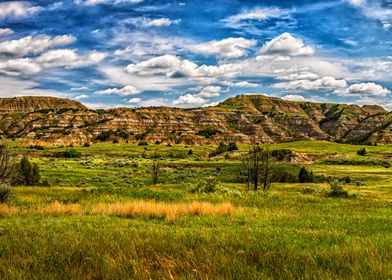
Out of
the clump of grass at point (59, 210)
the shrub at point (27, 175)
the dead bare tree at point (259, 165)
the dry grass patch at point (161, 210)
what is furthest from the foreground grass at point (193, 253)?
the shrub at point (27, 175)

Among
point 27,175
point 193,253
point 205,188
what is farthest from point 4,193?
point 27,175

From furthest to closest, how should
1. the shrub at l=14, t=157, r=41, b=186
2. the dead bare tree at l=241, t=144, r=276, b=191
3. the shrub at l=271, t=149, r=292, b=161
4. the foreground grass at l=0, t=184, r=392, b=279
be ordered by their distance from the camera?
the shrub at l=271, t=149, r=292, b=161 < the shrub at l=14, t=157, r=41, b=186 < the dead bare tree at l=241, t=144, r=276, b=191 < the foreground grass at l=0, t=184, r=392, b=279

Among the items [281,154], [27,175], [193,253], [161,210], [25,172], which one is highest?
[193,253]

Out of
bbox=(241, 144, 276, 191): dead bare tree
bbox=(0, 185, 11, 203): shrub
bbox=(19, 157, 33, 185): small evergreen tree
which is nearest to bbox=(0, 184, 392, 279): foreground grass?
bbox=(0, 185, 11, 203): shrub

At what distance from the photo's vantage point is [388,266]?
19.8 ft

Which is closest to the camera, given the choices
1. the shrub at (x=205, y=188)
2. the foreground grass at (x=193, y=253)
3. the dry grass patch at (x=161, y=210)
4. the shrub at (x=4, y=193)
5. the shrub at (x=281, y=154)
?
the foreground grass at (x=193, y=253)

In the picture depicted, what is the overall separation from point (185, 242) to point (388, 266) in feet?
13.4

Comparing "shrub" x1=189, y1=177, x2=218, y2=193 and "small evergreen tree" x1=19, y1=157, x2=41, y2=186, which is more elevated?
"shrub" x1=189, y1=177, x2=218, y2=193

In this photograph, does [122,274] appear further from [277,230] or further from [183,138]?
[183,138]

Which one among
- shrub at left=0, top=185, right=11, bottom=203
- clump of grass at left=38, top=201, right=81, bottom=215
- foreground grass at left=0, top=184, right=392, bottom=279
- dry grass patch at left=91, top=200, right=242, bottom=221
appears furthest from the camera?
shrub at left=0, top=185, right=11, bottom=203

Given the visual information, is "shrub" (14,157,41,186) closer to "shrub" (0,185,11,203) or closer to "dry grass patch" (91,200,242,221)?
"shrub" (0,185,11,203)

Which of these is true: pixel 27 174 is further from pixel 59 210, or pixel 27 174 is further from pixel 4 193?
pixel 59 210

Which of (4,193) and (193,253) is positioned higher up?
(193,253)

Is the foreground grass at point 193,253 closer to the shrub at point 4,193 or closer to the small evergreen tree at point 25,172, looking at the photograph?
the shrub at point 4,193
